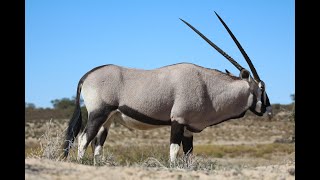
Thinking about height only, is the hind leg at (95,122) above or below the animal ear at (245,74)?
below

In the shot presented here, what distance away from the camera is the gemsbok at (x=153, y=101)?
957 centimetres

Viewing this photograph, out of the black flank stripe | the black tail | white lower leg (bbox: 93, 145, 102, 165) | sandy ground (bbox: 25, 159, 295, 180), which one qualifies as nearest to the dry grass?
white lower leg (bbox: 93, 145, 102, 165)

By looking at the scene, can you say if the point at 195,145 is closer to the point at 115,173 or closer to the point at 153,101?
the point at 153,101

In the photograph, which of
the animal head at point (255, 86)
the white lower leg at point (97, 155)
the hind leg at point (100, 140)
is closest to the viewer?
the white lower leg at point (97, 155)

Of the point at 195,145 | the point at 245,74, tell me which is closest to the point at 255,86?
the point at 245,74

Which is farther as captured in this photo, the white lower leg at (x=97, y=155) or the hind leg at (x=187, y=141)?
the hind leg at (x=187, y=141)

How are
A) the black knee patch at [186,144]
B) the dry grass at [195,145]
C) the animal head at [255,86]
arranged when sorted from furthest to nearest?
the animal head at [255,86] < the black knee patch at [186,144] < the dry grass at [195,145]

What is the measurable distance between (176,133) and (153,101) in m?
0.71

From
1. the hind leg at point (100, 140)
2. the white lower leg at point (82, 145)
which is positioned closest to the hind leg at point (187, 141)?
the hind leg at point (100, 140)

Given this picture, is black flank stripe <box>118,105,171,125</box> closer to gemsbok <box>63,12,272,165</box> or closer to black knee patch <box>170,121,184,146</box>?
gemsbok <box>63,12,272,165</box>

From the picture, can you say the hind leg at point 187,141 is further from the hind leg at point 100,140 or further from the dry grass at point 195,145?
the hind leg at point 100,140

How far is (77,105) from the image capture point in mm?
10344

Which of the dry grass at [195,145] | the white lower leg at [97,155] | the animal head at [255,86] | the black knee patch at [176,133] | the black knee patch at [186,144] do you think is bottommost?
the dry grass at [195,145]
